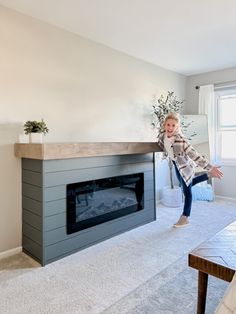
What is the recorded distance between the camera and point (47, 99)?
8.55 feet

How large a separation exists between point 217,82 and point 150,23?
2257 mm

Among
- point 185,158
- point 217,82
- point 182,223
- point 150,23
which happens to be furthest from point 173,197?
point 150,23

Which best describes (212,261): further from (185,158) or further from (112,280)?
(185,158)

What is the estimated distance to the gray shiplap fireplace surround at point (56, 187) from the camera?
212 centimetres

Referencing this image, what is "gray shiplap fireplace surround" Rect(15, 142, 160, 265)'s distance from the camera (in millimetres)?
2123

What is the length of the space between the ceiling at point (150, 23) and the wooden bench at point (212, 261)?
2.05 meters

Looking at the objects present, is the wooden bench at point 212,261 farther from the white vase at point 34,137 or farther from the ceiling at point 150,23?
the ceiling at point 150,23

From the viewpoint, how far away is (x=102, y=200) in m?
2.70

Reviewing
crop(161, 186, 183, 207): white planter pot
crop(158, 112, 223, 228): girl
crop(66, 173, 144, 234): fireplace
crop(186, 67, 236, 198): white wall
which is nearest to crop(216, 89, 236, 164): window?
crop(186, 67, 236, 198): white wall

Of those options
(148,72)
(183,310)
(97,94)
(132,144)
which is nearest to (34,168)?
(132,144)

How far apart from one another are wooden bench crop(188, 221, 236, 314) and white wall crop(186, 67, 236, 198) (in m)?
3.03

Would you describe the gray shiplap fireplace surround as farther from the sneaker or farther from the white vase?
the sneaker

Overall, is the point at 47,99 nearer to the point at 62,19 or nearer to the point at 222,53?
the point at 62,19

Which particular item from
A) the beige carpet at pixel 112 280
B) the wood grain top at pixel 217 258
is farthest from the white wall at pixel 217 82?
Answer: the wood grain top at pixel 217 258
